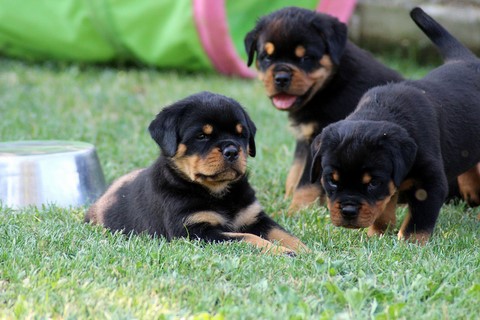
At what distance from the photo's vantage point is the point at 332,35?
4.43 meters

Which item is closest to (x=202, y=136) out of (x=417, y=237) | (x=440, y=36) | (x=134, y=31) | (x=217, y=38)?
(x=417, y=237)

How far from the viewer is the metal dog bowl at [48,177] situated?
4.16 m

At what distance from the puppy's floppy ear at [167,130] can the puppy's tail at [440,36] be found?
4.84ft

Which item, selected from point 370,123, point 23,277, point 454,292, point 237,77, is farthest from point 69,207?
point 237,77

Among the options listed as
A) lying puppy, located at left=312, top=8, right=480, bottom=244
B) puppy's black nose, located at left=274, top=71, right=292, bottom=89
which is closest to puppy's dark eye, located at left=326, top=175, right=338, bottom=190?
lying puppy, located at left=312, top=8, right=480, bottom=244

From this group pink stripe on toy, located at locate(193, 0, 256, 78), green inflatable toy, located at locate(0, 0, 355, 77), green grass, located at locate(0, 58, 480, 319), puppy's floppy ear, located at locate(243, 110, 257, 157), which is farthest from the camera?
green inflatable toy, located at locate(0, 0, 355, 77)

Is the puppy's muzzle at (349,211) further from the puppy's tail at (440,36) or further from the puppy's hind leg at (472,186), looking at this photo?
the puppy's tail at (440,36)

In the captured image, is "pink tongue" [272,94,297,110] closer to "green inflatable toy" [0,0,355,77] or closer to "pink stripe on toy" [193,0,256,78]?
"pink stripe on toy" [193,0,256,78]

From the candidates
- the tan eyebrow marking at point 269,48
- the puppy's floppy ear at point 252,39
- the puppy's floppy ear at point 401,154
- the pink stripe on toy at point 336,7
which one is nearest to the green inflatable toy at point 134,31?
the pink stripe on toy at point 336,7

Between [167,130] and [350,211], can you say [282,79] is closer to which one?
[167,130]

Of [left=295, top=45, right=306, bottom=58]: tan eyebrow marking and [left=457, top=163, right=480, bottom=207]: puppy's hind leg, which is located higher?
[left=295, top=45, right=306, bottom=58]: tan eyebrow marking

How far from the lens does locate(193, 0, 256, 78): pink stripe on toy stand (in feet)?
23.0

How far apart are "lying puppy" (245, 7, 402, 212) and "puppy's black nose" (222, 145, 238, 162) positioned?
3.21 ft

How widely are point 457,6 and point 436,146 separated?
14.8 feet
